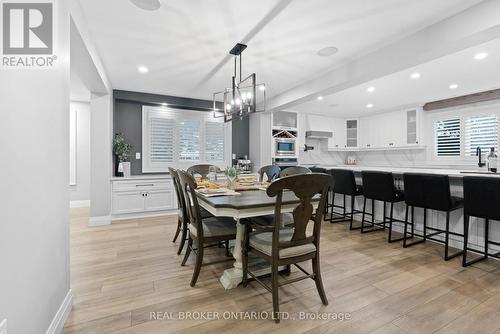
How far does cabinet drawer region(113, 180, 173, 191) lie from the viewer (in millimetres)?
4395

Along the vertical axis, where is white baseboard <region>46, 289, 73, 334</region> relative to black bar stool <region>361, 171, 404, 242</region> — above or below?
below

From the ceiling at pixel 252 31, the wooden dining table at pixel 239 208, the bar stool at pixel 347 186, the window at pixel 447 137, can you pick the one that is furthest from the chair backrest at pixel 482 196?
the window at pixel 447 137

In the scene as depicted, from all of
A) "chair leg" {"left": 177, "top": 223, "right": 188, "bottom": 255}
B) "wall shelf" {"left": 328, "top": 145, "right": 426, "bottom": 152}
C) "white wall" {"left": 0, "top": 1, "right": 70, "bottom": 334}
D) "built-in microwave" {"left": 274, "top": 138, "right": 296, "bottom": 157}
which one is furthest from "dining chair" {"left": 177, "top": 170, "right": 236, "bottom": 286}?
"wall shelf" {"left": 328, "top": 145, "right": 426, "bottom": 152}

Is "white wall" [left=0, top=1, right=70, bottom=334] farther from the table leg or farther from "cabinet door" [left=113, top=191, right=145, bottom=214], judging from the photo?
"cabinet door" [left=113, top=191, right=145, bottom=214]

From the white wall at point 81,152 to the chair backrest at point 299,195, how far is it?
5693 millimetres

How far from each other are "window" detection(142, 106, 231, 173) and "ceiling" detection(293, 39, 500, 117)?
2210mm

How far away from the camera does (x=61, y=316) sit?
5.33ft

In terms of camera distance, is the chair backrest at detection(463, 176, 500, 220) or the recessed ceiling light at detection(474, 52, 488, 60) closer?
the chair backrest at detection(463, 176, 500, 220)

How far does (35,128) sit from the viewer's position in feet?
4.29

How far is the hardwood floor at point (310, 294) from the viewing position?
65.1 inches

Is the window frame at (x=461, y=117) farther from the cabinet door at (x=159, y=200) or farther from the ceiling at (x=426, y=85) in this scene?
the cabinet door at (x=159, y=200)

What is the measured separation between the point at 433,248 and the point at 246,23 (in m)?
3.42

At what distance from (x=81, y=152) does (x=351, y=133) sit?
7.15 metres

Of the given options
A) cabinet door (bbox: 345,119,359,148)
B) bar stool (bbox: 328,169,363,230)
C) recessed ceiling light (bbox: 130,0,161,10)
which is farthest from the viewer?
cabinet door (bbox: 345,119,359,148)
